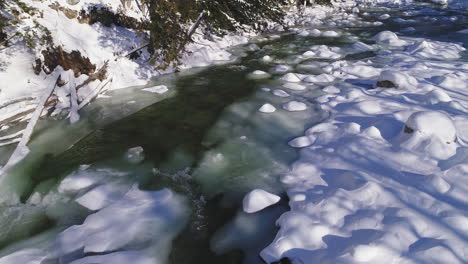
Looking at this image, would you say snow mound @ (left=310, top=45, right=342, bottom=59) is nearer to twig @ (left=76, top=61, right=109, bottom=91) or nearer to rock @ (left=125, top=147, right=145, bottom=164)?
twig @ (left=76, top=61, right=109, bottom=91)

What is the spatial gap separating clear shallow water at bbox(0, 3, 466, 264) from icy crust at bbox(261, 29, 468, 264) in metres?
0.26

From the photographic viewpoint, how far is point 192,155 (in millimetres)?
3271

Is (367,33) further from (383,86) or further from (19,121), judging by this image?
(19,121)

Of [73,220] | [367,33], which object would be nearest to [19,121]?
[73,220]

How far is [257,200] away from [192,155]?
41.6 inches

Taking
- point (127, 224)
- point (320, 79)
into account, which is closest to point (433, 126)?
point (320, 79)

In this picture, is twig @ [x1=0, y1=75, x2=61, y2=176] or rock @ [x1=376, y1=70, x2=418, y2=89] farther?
rock @ [x1=376, y1=70, x2=418, y2=89]

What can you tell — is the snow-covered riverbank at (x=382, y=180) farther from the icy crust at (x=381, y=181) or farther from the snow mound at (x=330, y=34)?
the snow mound at (x=330, y=34)

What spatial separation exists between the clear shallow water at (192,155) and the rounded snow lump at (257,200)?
0.06m

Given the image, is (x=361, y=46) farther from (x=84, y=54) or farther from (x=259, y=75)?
(x=84, y=54)

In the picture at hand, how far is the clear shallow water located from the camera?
2291 millimetres

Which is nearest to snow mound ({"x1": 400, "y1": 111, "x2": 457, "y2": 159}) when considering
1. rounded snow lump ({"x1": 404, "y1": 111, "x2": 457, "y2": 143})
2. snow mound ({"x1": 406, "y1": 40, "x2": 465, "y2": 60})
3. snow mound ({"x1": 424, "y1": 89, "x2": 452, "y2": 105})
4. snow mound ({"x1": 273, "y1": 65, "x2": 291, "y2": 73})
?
rounded snow lump ({"x1": 404, "y1": 111, "x2": 457, "y2": 143})

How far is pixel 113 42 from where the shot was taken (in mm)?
5227

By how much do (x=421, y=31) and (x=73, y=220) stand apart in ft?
32.3
